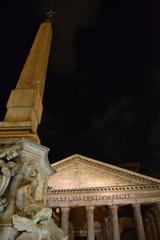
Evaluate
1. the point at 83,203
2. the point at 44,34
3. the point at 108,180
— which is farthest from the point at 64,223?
the point at 44,34

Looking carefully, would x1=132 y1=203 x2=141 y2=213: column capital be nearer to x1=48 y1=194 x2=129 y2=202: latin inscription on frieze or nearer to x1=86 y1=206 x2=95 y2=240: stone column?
x1=48 y1=194 x2=129 y2=202: latin inscription on frieze

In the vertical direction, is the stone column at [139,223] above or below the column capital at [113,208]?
below

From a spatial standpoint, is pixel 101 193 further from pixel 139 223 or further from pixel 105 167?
pixel 139 223

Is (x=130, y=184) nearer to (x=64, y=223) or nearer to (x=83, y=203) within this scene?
(x=83, y=203)

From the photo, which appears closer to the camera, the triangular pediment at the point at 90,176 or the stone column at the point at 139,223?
the stone column at the point at 139,223

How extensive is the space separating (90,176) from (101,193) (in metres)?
2.08

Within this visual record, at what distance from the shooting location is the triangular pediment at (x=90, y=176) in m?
22.3

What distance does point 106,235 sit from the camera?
86.3ft

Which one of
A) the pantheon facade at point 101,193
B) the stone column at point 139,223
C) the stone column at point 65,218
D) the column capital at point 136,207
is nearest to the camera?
the stone column at point 139,223

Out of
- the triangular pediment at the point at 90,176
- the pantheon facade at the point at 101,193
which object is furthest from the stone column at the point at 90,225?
the triangular pediment at the point at 90,176

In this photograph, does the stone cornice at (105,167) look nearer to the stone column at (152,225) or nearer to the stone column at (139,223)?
the stone column at (139,223)

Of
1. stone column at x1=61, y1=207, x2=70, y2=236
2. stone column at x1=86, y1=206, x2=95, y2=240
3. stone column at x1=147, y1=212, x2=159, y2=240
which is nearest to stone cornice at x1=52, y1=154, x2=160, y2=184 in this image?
stone column at x1=61, y1=207, x2=70, y2=236

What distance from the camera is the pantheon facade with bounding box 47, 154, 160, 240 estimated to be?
20.7 m

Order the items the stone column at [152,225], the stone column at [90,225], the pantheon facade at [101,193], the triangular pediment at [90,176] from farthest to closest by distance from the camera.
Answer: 1. the stone column at [152,225]
2. the triangular pediment at [90,176]
3. the pantheon facade at [101,193]
4. the stone column at [90,225]
